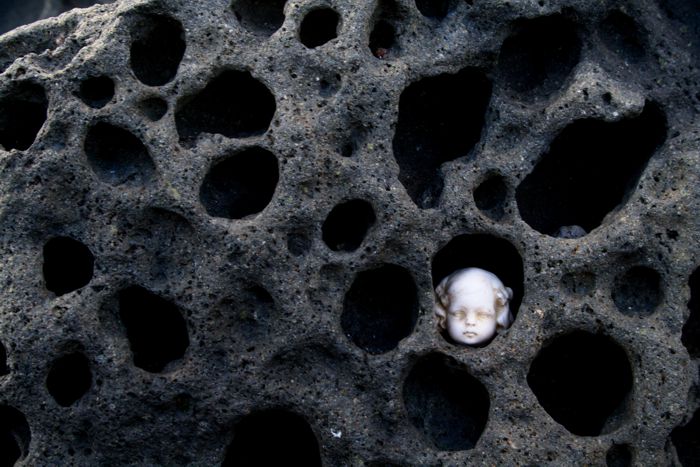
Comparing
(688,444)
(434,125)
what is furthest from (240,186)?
(688,444)

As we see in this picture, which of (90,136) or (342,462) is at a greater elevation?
(90,136)

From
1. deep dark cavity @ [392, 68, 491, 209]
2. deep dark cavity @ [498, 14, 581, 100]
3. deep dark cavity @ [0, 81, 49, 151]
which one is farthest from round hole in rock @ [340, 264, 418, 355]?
deep dark cavity @ [0, 81, 49, 151]

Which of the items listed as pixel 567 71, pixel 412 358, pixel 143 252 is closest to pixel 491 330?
pixel 412 358

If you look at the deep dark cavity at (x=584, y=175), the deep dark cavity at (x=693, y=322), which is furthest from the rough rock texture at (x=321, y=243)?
the deep dark cavity at (x=693, y=322)

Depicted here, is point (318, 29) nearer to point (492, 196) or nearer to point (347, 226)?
point (347, 226)

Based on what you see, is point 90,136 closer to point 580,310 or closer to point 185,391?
point 185,391

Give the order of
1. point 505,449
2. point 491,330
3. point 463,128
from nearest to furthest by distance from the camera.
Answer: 1. point 505,449
2. point 491,330
3. point 463,128

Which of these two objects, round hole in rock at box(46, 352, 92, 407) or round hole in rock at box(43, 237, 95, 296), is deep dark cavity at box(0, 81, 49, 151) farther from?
round hole in rock at box(46, 352, 92, 407)
